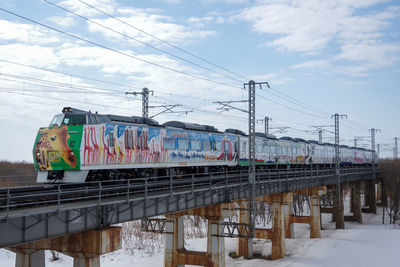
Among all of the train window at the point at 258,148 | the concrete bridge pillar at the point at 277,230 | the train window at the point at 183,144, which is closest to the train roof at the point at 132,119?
the train window at the point at 183,144

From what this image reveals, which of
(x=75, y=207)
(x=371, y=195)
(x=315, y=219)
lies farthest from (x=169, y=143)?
(x=371, y=195)

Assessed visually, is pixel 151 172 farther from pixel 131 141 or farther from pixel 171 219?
pixel 171 219

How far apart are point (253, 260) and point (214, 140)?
1337cm

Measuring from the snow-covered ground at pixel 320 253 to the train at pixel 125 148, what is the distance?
9.88 m

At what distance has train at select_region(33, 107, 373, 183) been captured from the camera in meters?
20.3

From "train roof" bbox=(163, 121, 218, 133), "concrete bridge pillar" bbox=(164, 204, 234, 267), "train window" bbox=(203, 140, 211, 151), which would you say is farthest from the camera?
"train window" bbox=(203, 140, 211, 151)

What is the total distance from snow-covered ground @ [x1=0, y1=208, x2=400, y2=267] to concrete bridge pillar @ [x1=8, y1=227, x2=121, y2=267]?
2296 cm

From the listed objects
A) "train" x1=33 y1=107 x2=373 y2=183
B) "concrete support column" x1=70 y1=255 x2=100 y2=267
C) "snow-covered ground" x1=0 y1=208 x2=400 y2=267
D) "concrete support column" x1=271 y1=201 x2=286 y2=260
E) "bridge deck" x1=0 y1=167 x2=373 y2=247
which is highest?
"train" x1=33 y1=107 x2=373 y2=183

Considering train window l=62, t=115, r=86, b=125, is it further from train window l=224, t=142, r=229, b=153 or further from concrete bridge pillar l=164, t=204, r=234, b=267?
→ train window l=224, t=142, r=229, b=153

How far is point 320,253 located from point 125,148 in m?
25.4

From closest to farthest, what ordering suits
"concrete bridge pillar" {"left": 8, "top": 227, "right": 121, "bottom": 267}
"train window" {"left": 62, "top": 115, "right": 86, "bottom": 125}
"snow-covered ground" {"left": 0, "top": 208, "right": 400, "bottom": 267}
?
1. "concrete bridge pillar" {"left": 8, "top": 227, "right": 121, "bottom": 267}
2. "train window" {"left": 62, "top": 115, "right": 86, "bottom": 125}
3. "snow-covered ground" {"left": 0, "top": 208, "right": 400, "bottom": 267}

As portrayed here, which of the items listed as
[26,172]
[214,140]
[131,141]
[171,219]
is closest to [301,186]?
[214,140]

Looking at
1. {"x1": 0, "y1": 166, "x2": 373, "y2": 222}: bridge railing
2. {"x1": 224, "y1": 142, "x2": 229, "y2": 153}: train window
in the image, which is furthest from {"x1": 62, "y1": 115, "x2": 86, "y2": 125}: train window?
{"x1": 224, "y1": 142, "x2": 229, "y2": 153}: train window

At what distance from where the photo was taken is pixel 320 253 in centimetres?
4031
